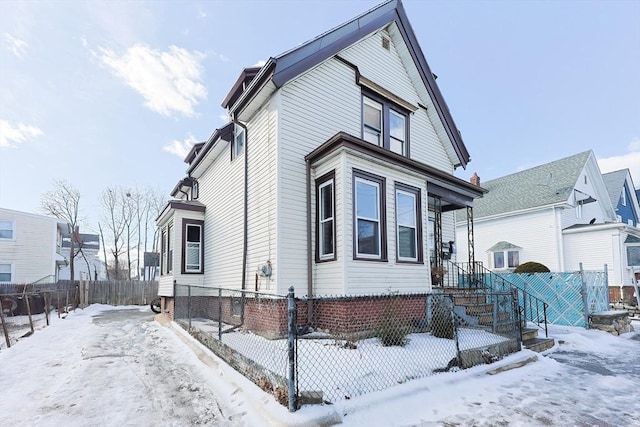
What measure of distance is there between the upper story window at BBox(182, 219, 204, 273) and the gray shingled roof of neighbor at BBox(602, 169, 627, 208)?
85.2 feet

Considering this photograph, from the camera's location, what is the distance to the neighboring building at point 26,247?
2089 centimetres

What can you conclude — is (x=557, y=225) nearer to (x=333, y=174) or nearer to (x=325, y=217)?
(x=325, y=217)

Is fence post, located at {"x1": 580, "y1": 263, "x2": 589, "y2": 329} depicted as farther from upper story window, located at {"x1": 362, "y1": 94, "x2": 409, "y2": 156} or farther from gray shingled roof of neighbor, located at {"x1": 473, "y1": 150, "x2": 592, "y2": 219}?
gray shingled roof of neighbor, located at {"x1": 473, "y1": 150, "x2": 592, "y2": 219}

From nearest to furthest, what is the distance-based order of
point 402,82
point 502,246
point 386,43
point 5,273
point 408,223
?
point 408,223 → point 386,43 → point 402,82 → point 502,246 → point 5,273

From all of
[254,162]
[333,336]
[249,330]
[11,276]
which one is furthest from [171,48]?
[11,276]

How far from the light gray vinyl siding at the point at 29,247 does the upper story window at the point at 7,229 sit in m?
0.13

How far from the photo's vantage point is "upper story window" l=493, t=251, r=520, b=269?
65.1 ft

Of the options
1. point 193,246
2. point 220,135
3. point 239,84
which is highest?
point 239,84

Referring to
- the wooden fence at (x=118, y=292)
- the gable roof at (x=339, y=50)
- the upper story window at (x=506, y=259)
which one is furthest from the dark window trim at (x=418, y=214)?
the wooden fence at (x=118, y=292)

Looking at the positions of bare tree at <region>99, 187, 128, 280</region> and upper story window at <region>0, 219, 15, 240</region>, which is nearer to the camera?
upper story window at <region>0, 219, 15, 240</region>

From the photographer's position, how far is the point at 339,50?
9.04m

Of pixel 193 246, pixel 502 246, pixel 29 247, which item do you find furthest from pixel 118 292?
pixel 502 246

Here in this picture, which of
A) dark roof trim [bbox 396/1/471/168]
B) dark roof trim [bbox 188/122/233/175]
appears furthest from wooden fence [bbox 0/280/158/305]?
dark roof trim [bbox 396/1/471/168]

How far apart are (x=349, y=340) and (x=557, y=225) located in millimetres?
17103
